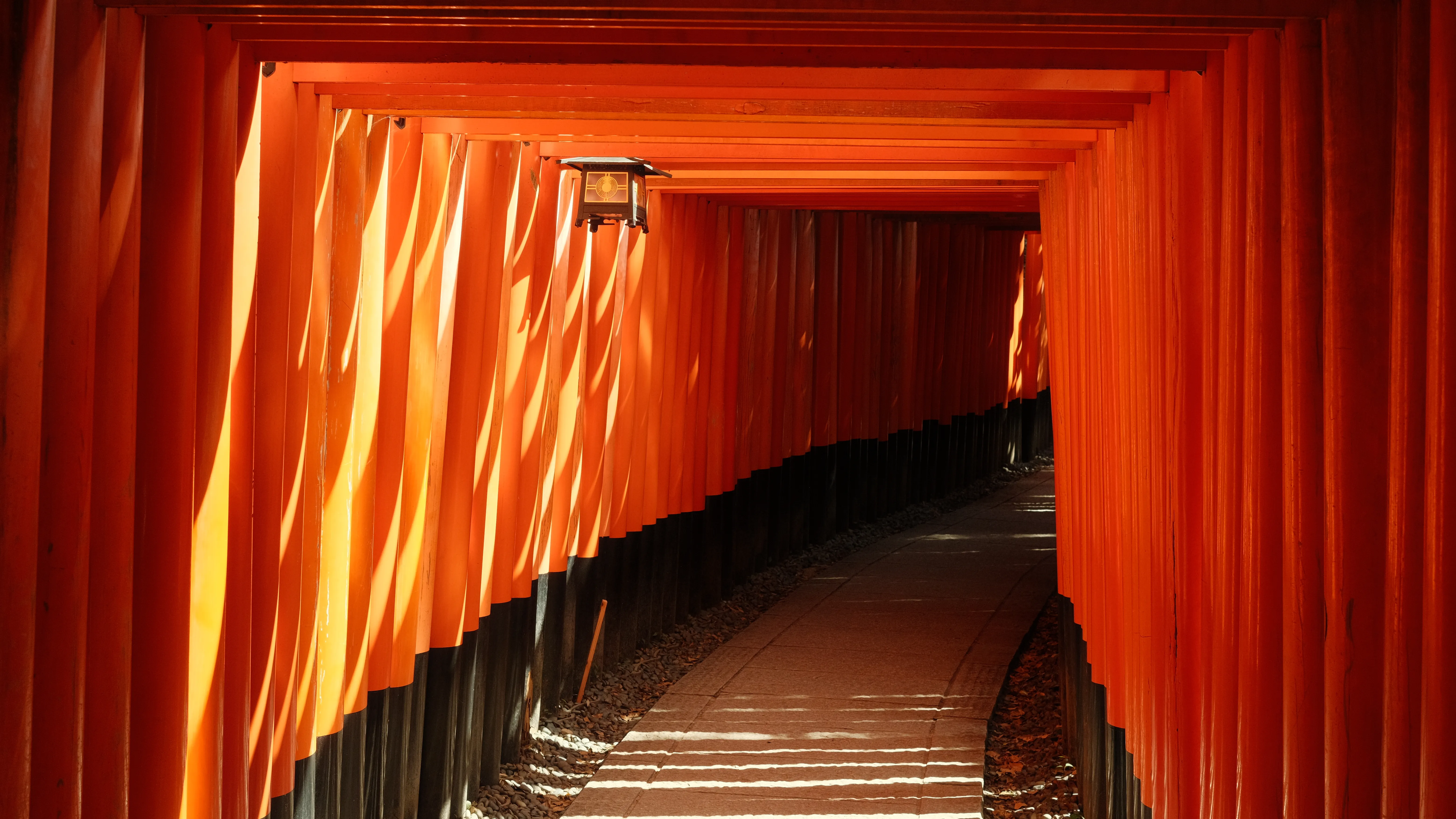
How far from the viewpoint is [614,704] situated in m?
8.35

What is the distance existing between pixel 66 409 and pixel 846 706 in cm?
587

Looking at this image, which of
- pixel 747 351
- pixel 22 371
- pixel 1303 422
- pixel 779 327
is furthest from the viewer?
pixel 779 327

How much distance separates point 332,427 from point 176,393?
1745mm

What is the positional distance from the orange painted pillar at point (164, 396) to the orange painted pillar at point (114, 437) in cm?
15

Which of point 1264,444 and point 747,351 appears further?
point 747,351

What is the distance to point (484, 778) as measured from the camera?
22.1 ft

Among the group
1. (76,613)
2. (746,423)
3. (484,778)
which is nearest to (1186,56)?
(76,613)

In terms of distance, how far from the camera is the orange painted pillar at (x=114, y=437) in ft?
9.43

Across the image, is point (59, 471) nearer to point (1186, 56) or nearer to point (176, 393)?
point (176, 393)

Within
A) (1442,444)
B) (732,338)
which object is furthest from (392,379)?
(732,338)

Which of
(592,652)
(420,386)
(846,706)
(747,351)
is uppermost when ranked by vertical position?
(747,351)

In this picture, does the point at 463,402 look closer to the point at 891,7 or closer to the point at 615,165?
the point at 615,165

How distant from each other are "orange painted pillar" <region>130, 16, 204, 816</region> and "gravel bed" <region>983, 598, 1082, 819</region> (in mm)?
4325

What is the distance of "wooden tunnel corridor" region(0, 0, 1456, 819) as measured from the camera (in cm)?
250
